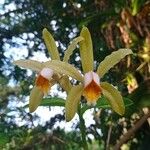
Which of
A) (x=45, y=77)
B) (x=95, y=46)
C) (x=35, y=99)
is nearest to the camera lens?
(x=45, y=77)

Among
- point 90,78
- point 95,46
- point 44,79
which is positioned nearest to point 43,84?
point 44,79

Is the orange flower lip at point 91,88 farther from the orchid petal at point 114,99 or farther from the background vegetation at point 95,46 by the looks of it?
the background vegetation at point 95,46

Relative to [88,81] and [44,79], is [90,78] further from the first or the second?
[44,79]

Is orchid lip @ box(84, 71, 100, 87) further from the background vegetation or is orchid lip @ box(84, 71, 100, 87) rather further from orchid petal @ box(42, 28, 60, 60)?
the background vegetation

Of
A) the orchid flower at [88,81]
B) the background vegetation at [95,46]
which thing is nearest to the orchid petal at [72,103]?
the orchid flower at [88,81]

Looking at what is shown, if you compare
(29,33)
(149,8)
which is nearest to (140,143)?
(149,8)

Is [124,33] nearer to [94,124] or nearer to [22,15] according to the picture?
[94,124]

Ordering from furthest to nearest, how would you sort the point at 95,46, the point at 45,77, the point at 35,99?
the point at 95,46 < the point at 35,99 < the point at 45,77

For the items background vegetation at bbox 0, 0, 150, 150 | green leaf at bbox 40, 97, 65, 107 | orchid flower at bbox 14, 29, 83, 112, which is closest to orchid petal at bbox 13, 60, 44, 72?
orchid flower at bbox 14, 29, 83, 112
